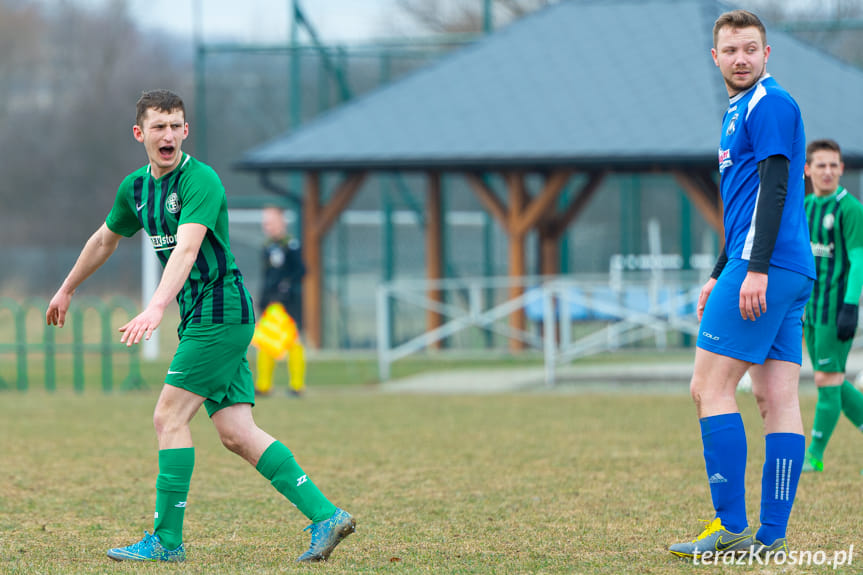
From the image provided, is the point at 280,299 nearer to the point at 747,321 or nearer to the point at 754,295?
the point at 747,321

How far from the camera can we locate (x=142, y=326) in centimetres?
431

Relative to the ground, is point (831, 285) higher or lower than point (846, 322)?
higher

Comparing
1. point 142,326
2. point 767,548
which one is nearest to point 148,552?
point 142,326

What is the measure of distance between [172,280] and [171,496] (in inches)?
33.9

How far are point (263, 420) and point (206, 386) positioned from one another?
20.1ft

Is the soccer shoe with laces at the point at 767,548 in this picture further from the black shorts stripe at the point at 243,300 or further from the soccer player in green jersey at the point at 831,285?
the soccer player in green jersey at the point at 831,285

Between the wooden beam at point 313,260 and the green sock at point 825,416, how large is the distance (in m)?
12.7

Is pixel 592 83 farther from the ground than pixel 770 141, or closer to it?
farther from the ground

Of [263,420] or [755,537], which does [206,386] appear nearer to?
[755,537]

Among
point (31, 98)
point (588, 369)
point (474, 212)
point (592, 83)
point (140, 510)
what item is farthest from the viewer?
point (31, 98)

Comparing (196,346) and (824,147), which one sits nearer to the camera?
(196,346)

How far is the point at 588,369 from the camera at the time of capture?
1534 centimetres

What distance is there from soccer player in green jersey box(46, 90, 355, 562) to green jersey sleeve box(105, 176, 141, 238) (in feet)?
0.15

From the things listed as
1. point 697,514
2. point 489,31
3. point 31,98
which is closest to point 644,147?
point 489,31
